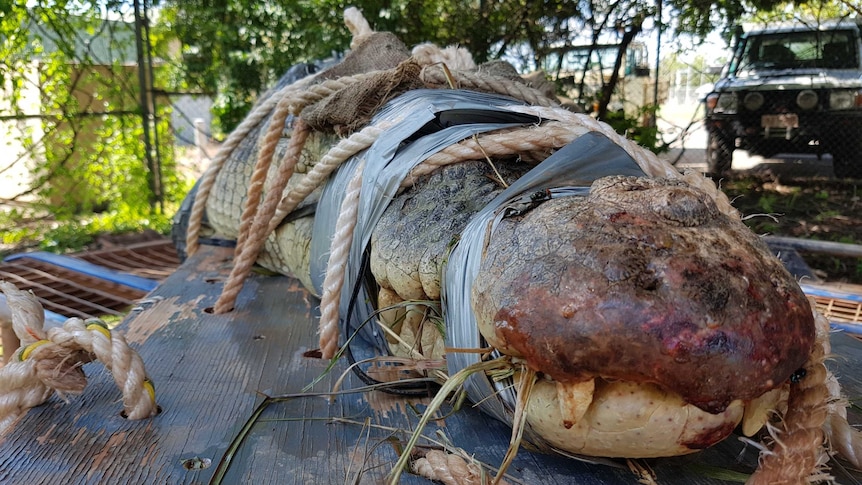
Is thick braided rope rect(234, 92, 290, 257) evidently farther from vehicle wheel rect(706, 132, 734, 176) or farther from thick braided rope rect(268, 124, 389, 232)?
vehicle wheel rect(706, 132, 734, 176)

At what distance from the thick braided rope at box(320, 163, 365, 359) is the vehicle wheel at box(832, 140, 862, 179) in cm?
552

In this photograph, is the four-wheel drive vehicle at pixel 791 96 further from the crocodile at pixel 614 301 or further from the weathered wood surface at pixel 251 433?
the crocodile at pixel 614 301

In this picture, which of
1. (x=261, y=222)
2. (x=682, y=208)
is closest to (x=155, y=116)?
(x=261, y=222)

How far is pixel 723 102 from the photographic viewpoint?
18.4 ft

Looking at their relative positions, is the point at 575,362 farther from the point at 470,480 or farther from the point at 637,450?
the point at 470,480

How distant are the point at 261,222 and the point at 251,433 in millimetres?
944

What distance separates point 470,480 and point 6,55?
19.3 feet

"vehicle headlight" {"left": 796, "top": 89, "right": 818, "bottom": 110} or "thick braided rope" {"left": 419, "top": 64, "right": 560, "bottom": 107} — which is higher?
"thick braided rope" {"left": 419, "top": 64, "right": 560, "bottom": 107}

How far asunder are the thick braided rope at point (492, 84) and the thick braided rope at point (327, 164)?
0.31 meters

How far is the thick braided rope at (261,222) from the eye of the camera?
2062 mm

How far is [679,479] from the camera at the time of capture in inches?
42.5

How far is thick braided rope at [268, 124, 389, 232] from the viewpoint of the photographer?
1673 millimetres

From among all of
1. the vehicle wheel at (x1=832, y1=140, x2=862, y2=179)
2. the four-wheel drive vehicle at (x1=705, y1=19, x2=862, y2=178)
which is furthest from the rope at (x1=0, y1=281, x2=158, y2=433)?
the vehicle wheel at (x1=832, y1=140, x2=862, y2=179)

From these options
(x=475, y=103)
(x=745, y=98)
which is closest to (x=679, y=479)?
(x=475, y=103)
